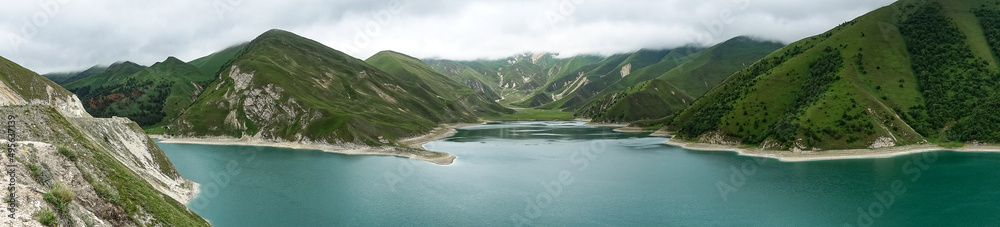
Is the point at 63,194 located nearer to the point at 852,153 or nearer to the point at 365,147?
the point at 365,147

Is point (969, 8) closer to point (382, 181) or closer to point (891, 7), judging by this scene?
point (891, 7)

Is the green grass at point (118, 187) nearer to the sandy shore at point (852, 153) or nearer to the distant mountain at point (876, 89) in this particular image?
the sandy shore at point (852, 153)

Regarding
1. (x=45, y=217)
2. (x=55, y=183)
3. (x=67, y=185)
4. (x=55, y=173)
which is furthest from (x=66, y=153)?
(x=45, y=217)

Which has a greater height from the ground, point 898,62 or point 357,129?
point 898,62

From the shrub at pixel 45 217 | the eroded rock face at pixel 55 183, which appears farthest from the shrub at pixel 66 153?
the shrub at pixel 45 217

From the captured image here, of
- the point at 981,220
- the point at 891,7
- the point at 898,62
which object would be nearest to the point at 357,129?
the point at 981,220

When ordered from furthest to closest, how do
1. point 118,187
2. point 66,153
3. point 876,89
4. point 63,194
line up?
point 876,89 < point 118,187 < point 66,153 < point 63,194

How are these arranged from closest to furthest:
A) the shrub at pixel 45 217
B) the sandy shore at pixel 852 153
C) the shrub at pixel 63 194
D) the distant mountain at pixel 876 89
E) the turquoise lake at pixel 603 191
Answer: the shrub at pixel 45 217 < the shrub at pixel 63 194 < the turquoise lake at pixel 603 191 < the sandy shore at pixel 852 153 < the distant mountain at pixel 876 89
